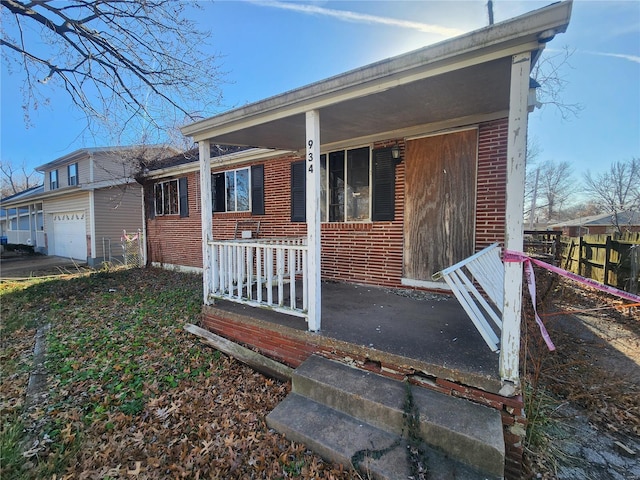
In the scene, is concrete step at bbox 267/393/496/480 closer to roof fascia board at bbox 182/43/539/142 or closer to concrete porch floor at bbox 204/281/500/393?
concrete porch floor at bbox 204/281/500/393

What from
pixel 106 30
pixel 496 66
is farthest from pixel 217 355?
pixel 106 30

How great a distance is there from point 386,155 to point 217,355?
4231 millimetres

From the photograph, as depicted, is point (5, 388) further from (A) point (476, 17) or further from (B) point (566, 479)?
(A) point (476, 17)

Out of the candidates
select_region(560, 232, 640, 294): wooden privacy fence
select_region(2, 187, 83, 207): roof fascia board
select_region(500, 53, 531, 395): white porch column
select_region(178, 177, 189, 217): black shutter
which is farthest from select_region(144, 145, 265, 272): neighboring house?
select_region(560, 232, 640, 294): wooden privacy fence

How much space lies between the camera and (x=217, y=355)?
14.0 ft

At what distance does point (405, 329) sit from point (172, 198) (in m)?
9.18

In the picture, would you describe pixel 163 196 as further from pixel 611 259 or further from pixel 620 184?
pixel 620 184

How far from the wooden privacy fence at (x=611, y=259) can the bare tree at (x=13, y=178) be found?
5219 centimetres

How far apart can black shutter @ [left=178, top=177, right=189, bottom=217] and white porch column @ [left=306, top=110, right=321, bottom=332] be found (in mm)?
7146

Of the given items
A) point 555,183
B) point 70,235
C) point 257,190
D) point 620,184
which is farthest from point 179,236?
point 555,183

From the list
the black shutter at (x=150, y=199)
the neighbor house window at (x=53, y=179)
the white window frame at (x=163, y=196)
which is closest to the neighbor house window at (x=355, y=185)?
the white window frame at (x=163, y=196)

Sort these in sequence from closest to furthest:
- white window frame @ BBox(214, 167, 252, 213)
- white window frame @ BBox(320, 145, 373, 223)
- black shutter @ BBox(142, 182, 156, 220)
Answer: white window frame @ BBox(320, 145, 373, 223), white window frame @ BBox(214, 167, 252, 213), black shutter @ BBox(142, 182, 156, 220)

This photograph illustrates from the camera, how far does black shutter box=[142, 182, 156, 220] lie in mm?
10758

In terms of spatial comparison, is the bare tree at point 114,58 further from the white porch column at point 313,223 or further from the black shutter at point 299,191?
the white porch column at point 313,223
